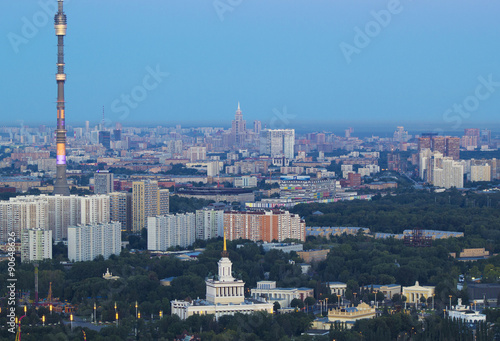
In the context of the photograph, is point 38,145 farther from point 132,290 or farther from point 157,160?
point 132,290

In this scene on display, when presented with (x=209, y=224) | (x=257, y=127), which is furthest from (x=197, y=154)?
(x=209, y=224)

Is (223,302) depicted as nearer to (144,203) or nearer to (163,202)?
(144,203)

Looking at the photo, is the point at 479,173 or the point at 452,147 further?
the point at 452,147

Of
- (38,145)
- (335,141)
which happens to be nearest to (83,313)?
(38,145)

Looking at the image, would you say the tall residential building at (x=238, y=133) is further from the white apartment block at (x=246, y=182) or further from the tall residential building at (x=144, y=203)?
the tall residential building at (x=144, y=203)

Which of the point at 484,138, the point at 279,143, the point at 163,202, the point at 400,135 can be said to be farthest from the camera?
the point at 400,135

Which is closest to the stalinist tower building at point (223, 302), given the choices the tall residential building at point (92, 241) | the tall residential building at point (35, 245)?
the tall residential building at point (35, 245)

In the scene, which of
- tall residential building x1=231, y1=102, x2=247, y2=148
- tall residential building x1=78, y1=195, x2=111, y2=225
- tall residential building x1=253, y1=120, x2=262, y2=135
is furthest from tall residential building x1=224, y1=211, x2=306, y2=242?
tall residential building x1=253, y1=120, x2=262, y2=135
